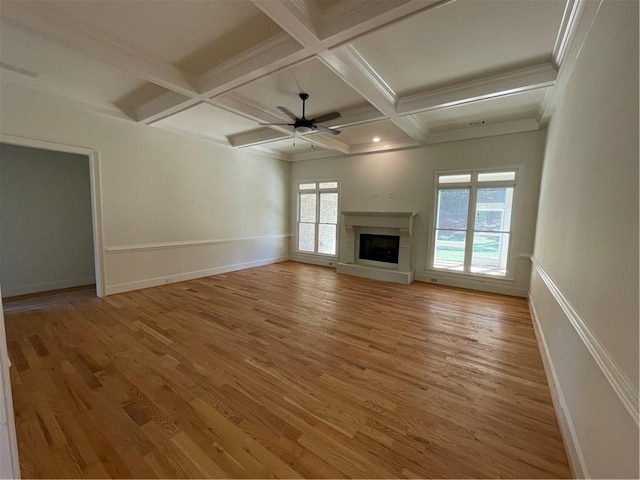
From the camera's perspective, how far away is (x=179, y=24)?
2449 millimetres

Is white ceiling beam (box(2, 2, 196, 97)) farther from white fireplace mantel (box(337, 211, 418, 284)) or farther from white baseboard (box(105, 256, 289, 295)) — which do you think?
white fireplace mantel (box(337, 211, 418, 284))

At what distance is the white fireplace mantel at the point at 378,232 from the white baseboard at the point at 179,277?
2.27 m

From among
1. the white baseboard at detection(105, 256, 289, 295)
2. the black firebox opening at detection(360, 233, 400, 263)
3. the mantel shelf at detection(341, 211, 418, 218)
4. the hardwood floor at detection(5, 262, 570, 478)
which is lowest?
the hardwood floor at detection(5, 262, 570, 478)

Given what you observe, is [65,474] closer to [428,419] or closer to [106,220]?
[428,419]

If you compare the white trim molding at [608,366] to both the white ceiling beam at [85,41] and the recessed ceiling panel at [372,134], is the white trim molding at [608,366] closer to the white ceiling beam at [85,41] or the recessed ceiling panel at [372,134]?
the recessed ceiling panel at [372,134]

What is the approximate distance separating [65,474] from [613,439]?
2732mm

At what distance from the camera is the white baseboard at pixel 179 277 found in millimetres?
4640

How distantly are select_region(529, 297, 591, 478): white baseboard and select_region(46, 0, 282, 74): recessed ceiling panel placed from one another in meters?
3.81

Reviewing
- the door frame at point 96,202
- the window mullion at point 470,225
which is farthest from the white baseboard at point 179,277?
the window mullion at point 470,225

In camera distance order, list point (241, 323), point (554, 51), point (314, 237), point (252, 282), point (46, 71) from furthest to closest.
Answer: point (314, 237) < point (252, 282) < point (241, 323) < point (46, 71) < point (554, 51)

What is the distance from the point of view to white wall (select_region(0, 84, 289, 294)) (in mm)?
3875

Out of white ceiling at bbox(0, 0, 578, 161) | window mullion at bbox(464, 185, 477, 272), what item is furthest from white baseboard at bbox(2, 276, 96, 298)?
window mullion at bbox(464, 185, 477, 272)

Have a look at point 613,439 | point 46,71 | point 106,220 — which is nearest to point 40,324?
point 106,220

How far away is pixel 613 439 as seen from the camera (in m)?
1.17
